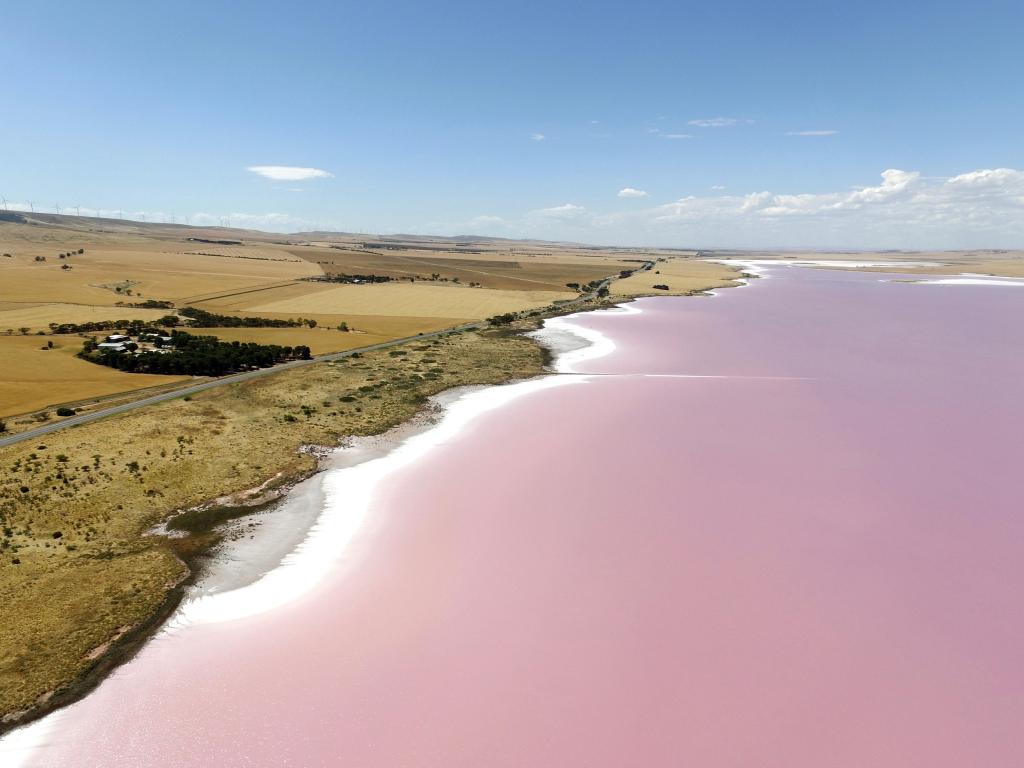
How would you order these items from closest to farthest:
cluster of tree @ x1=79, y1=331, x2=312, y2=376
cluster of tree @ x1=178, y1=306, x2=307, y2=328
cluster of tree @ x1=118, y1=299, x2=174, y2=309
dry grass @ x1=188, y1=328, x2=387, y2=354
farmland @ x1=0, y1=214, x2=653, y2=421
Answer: farmland @ x1=0, y1=214, x2=653, y2=421
cluster of tree @ x1=79, y1=331, x2=312, y2=376
dry grass @ x1=188, y1=328, x2=387, y2=354
cluster of tree @ x1=178, y1=306, x2=307, y2=328
cluster of tree @ x1=118, y1=299, x2=174, y2=309

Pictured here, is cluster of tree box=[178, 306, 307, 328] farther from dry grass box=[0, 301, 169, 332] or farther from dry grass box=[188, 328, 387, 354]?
dry grass box=[0, 301, 169, 332]

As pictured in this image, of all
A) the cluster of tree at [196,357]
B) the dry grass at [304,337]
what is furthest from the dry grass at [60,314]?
the cluster of tree at [196,357]

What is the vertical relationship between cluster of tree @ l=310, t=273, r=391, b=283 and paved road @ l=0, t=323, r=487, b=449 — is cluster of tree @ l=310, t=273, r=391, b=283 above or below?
above

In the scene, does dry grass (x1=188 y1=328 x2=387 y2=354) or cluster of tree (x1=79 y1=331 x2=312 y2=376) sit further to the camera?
dry grass (x1=188 y1=328 x2=387 y2=354)

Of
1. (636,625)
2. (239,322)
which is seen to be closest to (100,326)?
(239,322)

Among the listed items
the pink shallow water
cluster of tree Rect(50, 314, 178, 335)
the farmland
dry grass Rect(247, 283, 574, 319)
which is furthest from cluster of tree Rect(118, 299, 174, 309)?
the pink shallow water

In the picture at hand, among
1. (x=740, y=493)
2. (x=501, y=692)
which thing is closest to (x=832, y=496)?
(x=740, y=493)
